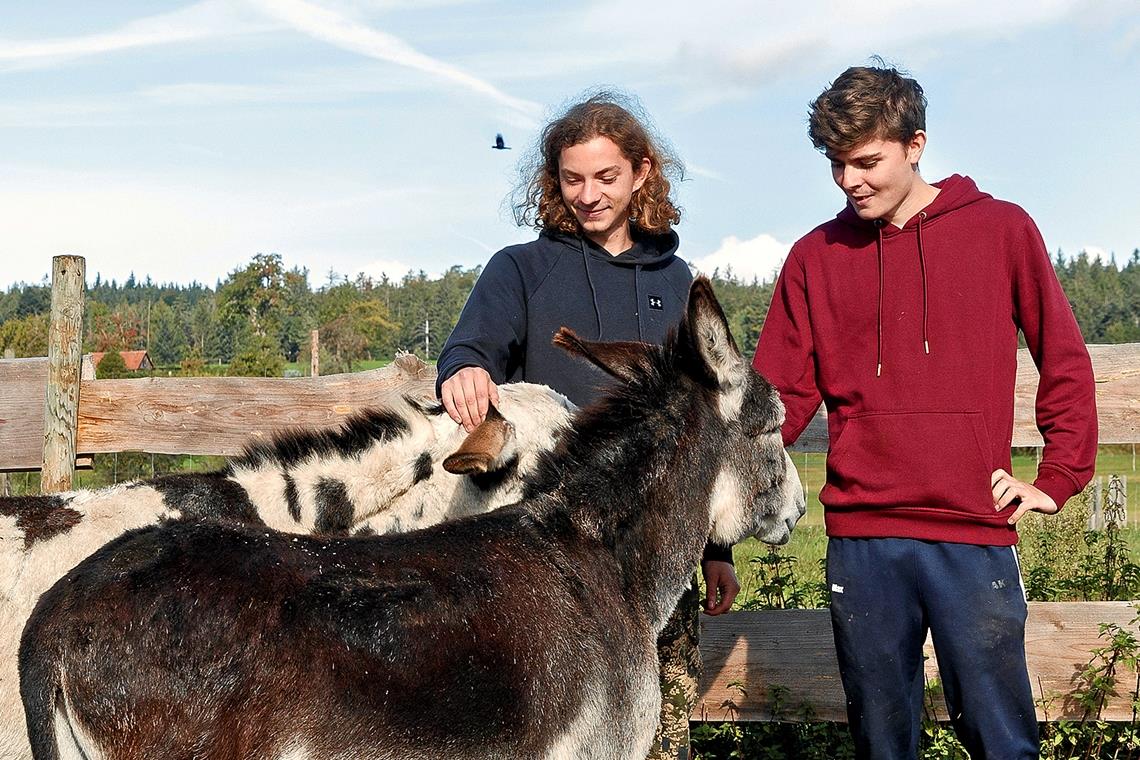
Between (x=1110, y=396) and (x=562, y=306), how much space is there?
328cm

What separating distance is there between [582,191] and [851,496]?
1.69m

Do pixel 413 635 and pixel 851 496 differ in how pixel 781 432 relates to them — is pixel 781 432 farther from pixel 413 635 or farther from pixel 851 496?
pixel 413 635

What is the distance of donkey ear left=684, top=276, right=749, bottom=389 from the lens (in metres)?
3.67

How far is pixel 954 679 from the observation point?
4.03 metres

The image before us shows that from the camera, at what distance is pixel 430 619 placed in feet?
10.1

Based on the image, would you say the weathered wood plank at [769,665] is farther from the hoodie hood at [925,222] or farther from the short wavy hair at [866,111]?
the short wavy hair at [866,111]

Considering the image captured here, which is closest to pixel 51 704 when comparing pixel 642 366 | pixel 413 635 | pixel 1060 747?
pixel 413 635

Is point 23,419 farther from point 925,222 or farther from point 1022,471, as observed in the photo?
point 1022,471

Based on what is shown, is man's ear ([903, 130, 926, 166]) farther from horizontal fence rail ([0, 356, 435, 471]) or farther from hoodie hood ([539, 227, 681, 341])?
horizontal fence rail ([0, 356, 435, 471])

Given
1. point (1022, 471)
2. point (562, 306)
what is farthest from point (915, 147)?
point (1022, 471)

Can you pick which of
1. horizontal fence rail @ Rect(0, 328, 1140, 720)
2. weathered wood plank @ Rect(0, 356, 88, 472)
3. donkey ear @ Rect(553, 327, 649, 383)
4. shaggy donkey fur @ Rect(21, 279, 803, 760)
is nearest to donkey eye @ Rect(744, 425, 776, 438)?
shaggy donkey fur @ Rect(21, 279, 803, 760)

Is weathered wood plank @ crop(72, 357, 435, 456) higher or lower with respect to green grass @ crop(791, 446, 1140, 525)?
higher

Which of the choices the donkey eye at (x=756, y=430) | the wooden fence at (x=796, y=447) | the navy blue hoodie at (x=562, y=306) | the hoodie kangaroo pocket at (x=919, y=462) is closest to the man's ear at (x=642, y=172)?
the navy blue hoodie at (x=562, y=306)

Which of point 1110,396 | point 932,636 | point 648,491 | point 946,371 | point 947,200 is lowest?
point 932,636
